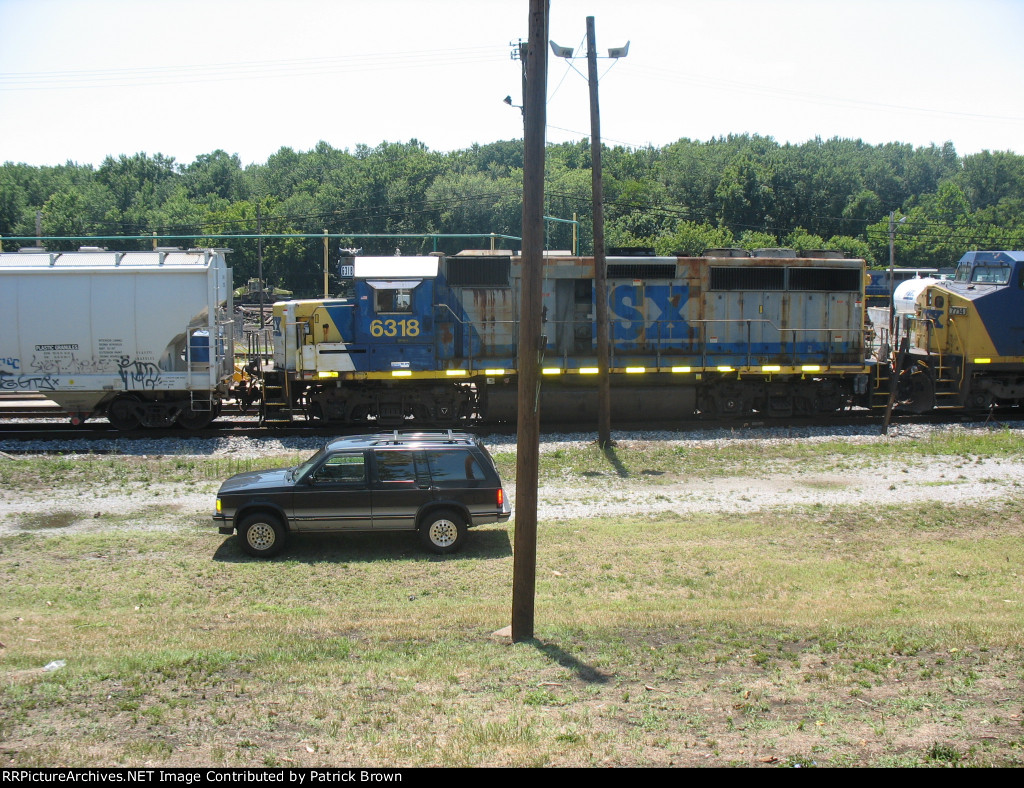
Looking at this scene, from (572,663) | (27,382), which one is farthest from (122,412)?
(572,663)

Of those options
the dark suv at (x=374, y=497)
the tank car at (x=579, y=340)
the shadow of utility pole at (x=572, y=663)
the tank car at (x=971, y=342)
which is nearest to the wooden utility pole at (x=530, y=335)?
the shadow of utility pole at (x=572, y=663)

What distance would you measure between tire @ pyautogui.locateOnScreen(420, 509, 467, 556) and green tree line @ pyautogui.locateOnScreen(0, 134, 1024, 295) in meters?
55.2

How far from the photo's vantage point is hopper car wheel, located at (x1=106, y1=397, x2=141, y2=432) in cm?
1966

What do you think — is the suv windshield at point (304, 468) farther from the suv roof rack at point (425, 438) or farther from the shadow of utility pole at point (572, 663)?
the shadow of utility pole at point (572, 663)

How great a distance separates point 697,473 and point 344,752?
462 inches

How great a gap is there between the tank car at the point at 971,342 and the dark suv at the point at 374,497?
47.3ft

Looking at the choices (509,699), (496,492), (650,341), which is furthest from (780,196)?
(509,699)

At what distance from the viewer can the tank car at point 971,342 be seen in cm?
2147

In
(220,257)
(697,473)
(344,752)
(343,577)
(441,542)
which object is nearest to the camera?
(344,752)

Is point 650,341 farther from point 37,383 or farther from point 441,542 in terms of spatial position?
point 37,383

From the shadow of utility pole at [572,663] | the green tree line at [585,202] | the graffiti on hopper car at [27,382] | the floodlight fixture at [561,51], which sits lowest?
the shadow of utility pole at [572,663]

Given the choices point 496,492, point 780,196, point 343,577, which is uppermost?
point 780,196

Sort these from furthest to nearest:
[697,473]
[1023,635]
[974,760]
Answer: [697,473] → [1023,635] → [974,760]

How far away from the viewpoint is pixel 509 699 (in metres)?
6.53
